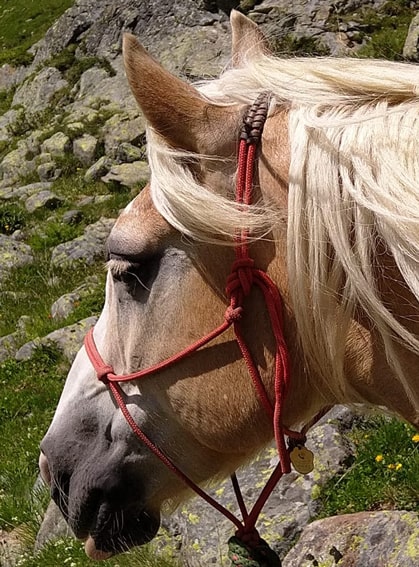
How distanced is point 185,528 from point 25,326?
514cm

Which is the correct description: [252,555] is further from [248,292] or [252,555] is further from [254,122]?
[254,122]

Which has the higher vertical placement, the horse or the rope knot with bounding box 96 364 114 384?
the horse

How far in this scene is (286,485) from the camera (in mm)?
4199

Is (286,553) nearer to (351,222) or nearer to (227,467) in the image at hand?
(227,467)

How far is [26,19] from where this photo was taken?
33812mm

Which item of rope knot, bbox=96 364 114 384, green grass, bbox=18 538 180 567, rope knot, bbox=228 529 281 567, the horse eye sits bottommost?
green grass, bbox=18 538 180 567

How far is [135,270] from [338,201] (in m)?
0.59

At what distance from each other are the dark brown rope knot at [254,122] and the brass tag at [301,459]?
857mm

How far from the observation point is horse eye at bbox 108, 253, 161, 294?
2.03 metres

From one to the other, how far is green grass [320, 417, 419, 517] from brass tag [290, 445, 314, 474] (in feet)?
6.30

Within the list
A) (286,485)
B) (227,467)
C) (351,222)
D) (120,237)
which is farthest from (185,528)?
(351,222)

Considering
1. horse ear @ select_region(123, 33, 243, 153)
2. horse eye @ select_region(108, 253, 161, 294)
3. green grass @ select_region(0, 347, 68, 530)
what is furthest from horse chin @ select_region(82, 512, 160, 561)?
green grass @ select_region(0, 347, 68, 530)

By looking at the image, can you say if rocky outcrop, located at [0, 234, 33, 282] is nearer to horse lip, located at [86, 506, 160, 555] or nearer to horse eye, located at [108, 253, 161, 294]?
horse lip, located at [86, 506, 160, 555]

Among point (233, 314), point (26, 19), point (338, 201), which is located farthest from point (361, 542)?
point (26, 19)
